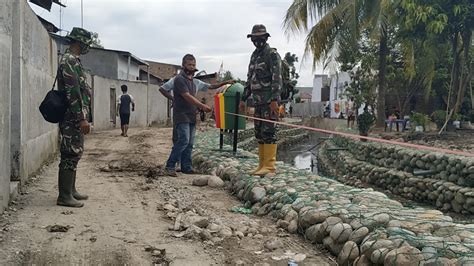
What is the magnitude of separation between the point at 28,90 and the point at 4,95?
148 centimetres

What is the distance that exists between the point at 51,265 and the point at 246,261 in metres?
1.31

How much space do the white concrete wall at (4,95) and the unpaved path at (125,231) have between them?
26 cm

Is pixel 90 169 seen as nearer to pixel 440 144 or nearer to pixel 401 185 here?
pixel 401 185

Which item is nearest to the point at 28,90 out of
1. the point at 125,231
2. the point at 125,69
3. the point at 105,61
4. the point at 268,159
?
the point at 125,231

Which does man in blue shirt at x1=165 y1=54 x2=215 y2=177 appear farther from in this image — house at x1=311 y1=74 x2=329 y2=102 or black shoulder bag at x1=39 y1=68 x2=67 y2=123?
house at x1=311 y1=74 x2=329 y2=102

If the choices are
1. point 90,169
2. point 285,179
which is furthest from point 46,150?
A: point 285,179

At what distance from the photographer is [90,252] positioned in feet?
11.0

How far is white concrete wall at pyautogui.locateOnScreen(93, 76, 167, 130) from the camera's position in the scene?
1708 cm

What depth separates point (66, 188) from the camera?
4.51 meters

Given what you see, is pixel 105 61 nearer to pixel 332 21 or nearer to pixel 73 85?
pixel 332 21

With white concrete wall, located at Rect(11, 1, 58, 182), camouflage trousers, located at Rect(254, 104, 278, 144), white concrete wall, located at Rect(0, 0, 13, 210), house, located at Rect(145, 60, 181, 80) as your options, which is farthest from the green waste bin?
house, located at Rect(145, 60, 181, 80)

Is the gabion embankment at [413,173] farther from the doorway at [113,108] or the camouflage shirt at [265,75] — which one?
the doorway at [113,108]

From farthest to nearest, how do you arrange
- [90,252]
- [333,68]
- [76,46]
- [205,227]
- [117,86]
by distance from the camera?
[117,86]
[333,68]
[76,46]
[205,227]
[90,252]

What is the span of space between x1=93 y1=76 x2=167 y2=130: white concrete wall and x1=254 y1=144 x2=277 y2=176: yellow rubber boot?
11641 mm
